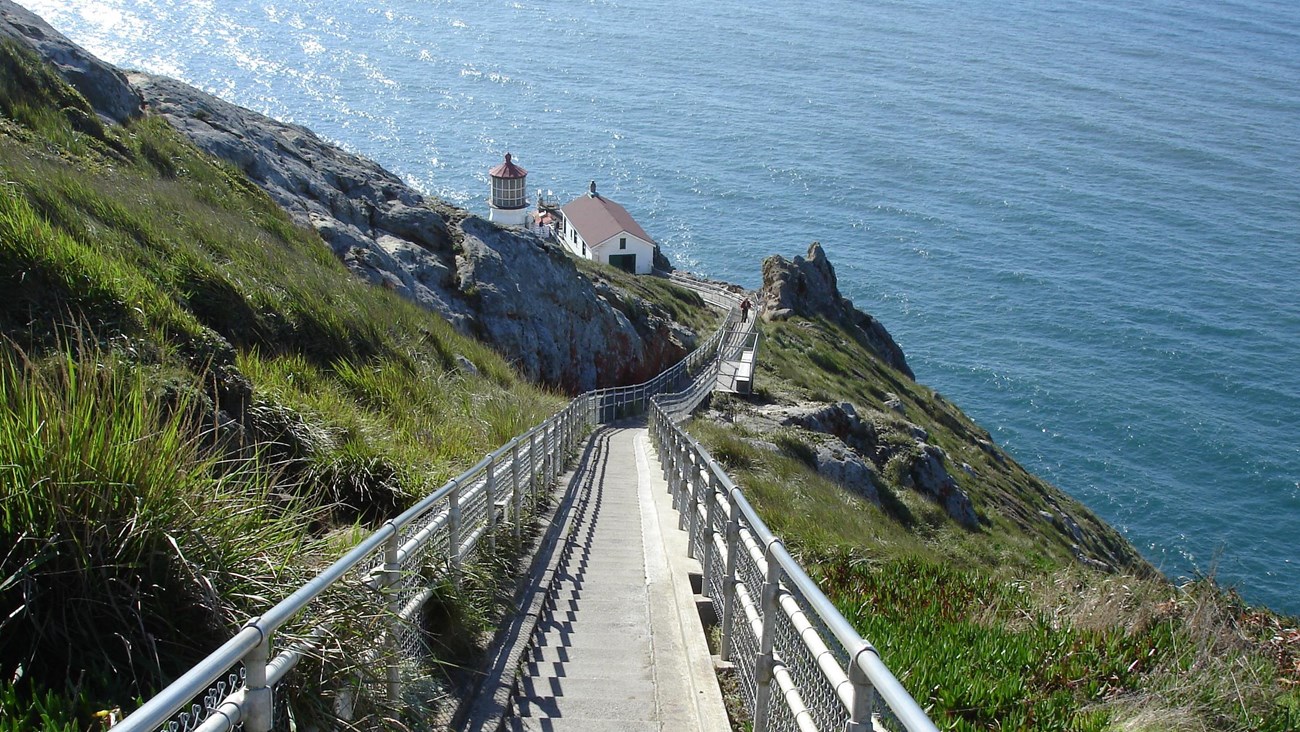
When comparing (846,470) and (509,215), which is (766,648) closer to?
(846,470)

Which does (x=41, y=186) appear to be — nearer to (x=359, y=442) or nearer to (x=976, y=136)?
(x=359, y=442)

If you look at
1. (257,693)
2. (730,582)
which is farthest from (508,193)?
(257,693)

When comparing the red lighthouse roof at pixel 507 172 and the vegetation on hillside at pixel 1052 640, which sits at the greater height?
the red lighthouse roof at pixel 507 172

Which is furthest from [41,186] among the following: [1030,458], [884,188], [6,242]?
[884,188]

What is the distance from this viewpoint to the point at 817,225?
91.2 metres

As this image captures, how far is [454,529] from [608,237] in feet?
208

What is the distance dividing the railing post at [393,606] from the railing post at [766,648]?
5.70ft

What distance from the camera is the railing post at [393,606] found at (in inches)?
186

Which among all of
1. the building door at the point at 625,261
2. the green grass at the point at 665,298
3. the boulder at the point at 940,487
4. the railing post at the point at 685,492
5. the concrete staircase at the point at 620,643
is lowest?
the boulder at the point at 940,487

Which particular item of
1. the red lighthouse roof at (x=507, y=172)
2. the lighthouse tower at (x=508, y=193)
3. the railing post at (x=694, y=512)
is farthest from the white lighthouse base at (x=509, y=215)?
the railing post at (x=694, y=512)

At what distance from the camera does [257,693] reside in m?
3.22

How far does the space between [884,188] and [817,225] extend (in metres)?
19.2

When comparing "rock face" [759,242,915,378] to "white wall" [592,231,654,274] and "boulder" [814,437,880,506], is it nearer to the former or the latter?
"white wall" [592,231,654,274]

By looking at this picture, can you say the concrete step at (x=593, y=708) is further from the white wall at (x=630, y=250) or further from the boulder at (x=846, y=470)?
the white wall at (x=630, y=250)
